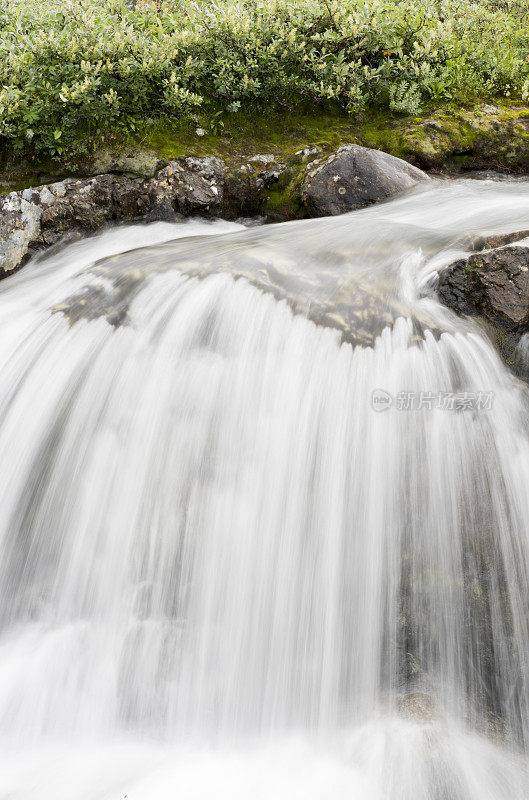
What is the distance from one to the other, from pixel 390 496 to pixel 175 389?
142 cm

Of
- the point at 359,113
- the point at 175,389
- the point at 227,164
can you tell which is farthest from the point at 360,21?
the point at 175,389

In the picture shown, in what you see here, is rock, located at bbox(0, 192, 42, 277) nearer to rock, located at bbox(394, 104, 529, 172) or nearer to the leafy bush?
the leafy bush

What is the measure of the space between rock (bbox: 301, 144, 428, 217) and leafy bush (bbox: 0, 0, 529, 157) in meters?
1.40

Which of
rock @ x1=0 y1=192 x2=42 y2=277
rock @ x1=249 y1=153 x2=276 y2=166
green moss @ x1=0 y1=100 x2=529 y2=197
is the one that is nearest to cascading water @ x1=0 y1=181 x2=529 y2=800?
rock @ x1=0 y1=192 x2=42 y2=277

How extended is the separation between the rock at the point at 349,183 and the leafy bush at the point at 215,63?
140cm

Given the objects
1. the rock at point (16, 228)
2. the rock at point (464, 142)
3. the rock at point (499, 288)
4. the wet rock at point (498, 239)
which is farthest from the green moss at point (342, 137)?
the rock at point (499, 288)

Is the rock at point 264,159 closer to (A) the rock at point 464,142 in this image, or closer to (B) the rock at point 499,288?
(A) the rock at point 464,142

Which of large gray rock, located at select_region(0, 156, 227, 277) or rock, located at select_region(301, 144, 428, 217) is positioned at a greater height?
rock, located at select_region(301, 144, 428, 217)

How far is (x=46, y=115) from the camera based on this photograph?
5410 mm

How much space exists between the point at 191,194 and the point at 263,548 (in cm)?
392

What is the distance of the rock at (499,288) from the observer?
3.20 meters

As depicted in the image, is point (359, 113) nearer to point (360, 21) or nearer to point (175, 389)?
point (360, 21)

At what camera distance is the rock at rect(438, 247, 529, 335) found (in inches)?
126

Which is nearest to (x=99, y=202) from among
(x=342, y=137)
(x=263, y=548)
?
(x=342, y=137)
